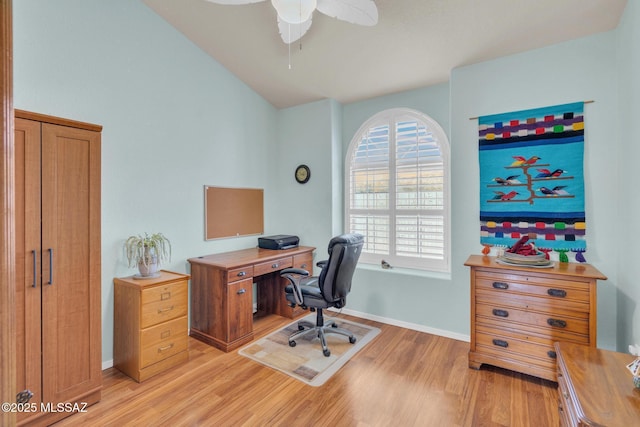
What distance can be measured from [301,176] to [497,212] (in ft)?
7.40

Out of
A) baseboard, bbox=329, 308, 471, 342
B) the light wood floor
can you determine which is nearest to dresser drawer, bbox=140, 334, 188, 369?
the light wood floor

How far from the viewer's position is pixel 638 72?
1.81 m

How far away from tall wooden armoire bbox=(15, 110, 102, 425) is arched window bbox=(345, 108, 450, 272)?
266 cm

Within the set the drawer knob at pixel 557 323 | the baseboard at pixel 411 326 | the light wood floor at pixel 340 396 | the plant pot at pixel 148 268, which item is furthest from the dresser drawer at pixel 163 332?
the drawer knob at pixel 557 323

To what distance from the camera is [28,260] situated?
171 cm

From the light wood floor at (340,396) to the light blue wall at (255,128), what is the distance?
2.07ft

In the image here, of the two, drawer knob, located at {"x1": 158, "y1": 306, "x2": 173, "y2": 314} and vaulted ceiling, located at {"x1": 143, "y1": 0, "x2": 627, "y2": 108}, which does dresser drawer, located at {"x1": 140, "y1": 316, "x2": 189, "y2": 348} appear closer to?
drawer knob, located at {"x1": 158, "y1": 306, "x2": 173, "y2": 314}

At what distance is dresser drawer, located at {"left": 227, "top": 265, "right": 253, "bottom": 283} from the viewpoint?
106 inches

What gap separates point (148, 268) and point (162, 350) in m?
0.67

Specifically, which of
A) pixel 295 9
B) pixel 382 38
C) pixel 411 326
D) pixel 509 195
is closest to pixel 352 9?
pixel 295 9

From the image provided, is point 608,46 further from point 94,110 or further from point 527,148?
point 94,110

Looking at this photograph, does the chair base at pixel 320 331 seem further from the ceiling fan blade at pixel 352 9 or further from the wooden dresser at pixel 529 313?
the ceiling fan blade at pixel 352 9

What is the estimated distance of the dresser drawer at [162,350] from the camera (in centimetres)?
224

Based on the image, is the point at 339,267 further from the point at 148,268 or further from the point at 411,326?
the point at 148,268
